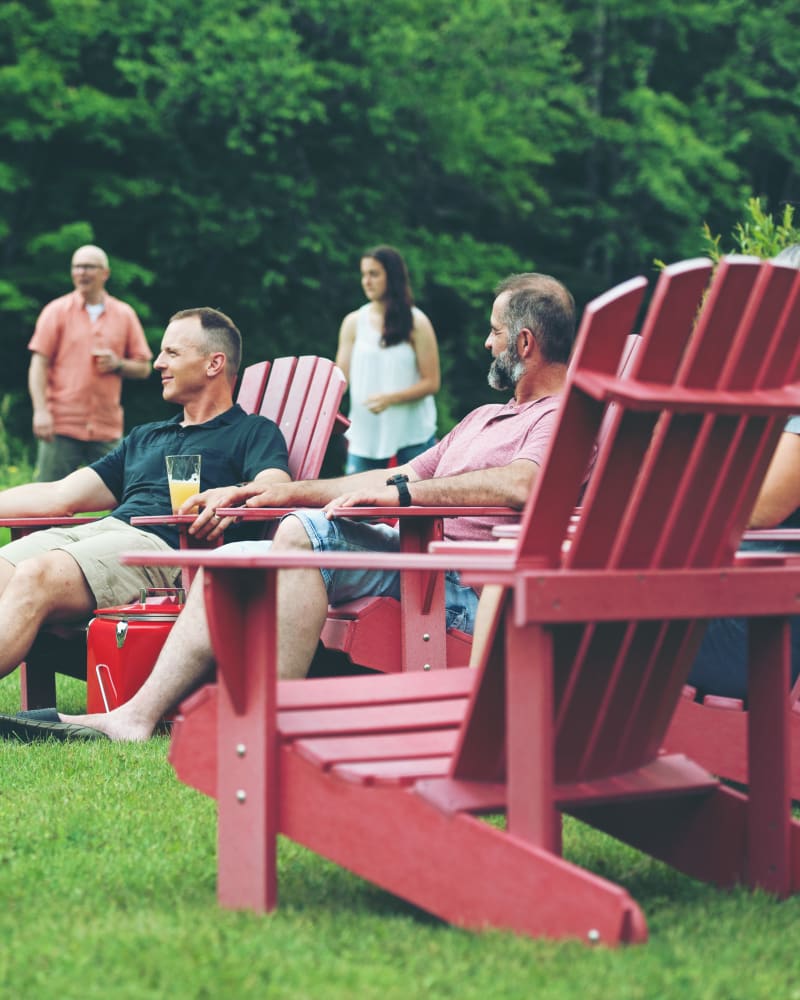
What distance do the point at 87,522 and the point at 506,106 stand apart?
57.1 ft

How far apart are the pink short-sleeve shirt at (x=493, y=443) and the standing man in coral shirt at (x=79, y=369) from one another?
18.0 feet

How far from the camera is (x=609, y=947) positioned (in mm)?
2295

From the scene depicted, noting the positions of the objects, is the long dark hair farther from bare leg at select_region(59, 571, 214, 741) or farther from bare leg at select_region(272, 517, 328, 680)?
bare leg at select_region(272, 517, 328, 680)

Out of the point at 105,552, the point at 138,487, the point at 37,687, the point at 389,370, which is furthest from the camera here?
the point at 389,370

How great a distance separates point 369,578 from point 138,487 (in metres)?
1.33

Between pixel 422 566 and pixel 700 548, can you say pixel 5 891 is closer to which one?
pixel 422 566

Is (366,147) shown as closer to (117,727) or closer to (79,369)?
(79,369)

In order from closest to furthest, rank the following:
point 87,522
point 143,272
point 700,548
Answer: point 700,548, point 87,522, point 143,272

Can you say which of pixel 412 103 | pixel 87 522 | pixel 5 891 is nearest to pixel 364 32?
pixel 412 103

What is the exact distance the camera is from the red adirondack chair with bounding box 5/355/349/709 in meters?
5.23

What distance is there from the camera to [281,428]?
569 cm

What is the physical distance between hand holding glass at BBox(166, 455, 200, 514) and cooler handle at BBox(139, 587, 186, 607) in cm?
25

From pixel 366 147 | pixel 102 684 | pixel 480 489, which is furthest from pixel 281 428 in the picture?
pixel 366 147

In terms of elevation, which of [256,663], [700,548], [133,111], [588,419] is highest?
[133,111]
